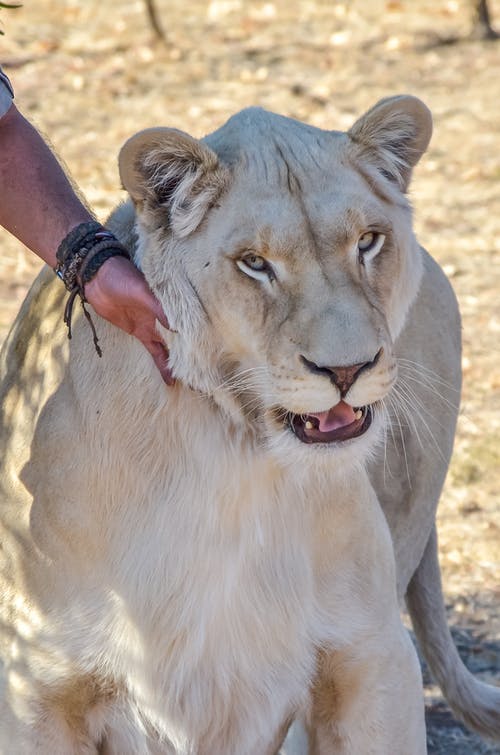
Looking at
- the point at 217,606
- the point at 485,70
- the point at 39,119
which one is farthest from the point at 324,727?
the point at 485,70

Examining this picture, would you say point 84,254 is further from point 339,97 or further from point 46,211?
point 339,97

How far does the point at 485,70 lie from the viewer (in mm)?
10406

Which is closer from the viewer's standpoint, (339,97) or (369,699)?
(369,699)

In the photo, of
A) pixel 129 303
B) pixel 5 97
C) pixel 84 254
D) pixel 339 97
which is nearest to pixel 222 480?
pixel 129 303

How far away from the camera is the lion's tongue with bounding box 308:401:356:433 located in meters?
2.54

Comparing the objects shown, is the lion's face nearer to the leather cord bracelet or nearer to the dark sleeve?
the leather cord bracelet

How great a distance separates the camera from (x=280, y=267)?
8.18 feet

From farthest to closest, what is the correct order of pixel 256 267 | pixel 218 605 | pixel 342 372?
pixel 218 605 < pixel 256 267 < pixel 342 372

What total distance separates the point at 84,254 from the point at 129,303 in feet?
0.60

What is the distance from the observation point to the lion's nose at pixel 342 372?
240 centimetres

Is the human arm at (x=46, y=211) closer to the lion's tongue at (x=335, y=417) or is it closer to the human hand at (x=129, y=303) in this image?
the human hand at (x=129, y=303)

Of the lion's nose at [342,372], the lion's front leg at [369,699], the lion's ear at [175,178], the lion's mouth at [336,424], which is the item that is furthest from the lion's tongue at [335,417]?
the lion's front leg at [369,699]

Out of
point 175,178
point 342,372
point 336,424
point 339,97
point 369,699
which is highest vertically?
point 175,178

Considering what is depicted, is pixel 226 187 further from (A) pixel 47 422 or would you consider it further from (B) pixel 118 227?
(A) pixel 47 422
